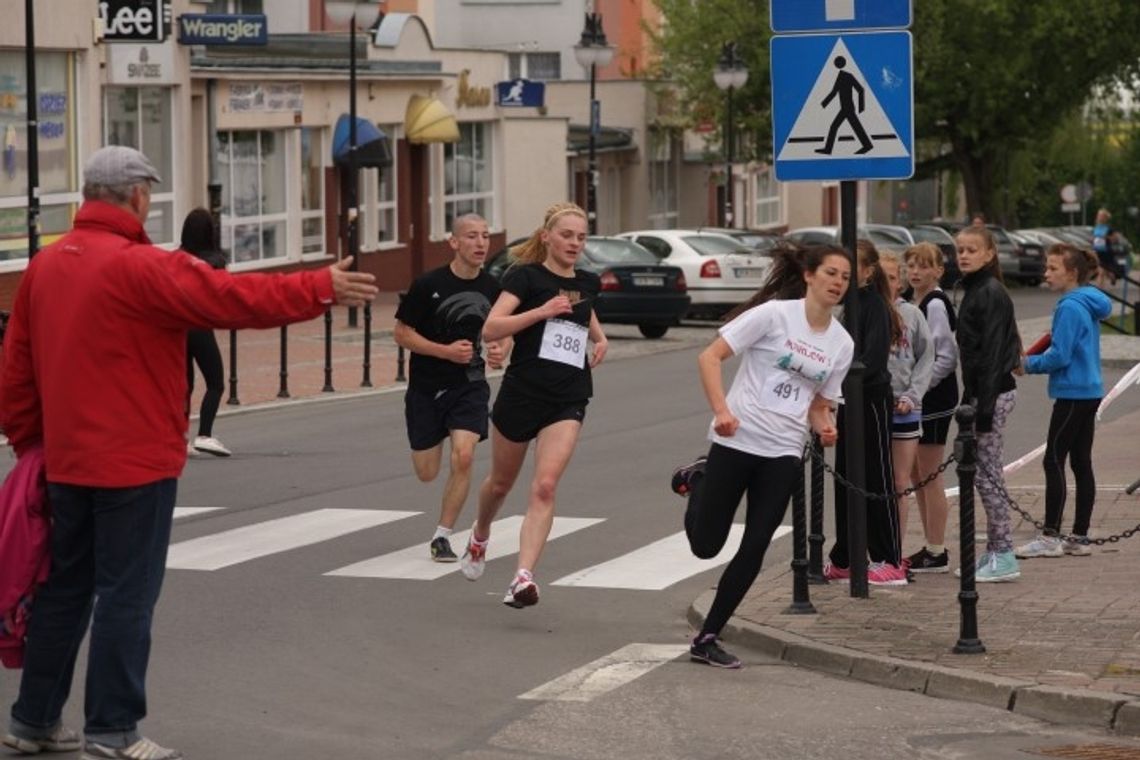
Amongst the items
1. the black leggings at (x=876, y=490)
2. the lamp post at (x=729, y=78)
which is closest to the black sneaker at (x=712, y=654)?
the black leggings at (x=876, y=490)

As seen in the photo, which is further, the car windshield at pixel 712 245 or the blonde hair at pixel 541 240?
the car windshield at pixel 712 245

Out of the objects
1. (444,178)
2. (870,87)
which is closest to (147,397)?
(870,87)

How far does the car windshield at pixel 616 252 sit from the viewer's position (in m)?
32.8

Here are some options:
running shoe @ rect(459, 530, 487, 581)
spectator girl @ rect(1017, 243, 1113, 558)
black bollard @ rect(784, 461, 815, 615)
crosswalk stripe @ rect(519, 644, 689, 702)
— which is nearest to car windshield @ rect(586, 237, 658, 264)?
spectator girl @ rect(1017, 243, 1113, 558)

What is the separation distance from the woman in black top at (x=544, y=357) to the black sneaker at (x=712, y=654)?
1263 mm

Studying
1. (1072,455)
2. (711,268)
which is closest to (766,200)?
(711,268)

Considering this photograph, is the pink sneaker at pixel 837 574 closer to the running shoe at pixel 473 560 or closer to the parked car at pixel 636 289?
the running shoe at pixel 473 560

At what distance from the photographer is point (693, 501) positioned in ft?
31.2

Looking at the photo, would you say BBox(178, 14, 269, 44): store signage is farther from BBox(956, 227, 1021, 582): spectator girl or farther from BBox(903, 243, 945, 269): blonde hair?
BBox(956, 227, 1021, 582): spectator girl

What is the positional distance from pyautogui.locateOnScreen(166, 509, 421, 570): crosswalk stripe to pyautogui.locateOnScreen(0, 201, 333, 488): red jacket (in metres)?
4.66

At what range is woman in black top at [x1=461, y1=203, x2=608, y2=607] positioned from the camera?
34.5 feet

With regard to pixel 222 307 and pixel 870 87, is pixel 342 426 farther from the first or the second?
pixel 222 307

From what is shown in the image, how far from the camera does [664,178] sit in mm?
65312

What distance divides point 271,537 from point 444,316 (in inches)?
75.9
